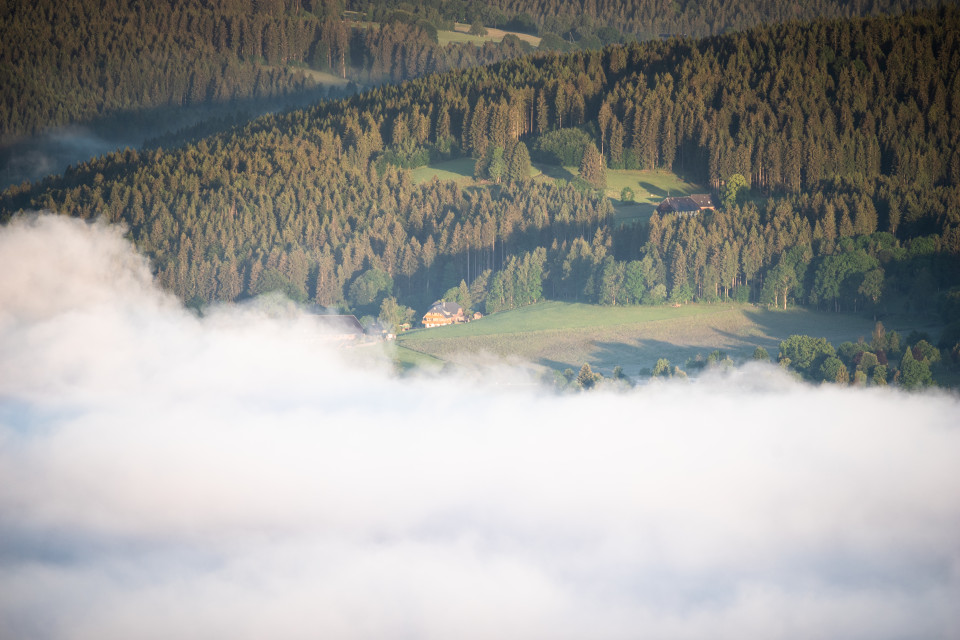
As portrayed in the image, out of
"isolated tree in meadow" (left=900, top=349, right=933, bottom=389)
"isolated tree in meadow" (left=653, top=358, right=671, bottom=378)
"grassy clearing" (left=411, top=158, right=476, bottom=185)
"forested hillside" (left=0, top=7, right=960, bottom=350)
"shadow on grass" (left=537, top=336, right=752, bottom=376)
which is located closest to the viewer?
"isolated tree in meadow" (left=900, top=349, right=933, bottom=389)

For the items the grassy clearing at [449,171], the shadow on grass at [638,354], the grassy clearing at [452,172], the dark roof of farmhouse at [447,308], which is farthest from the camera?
the grassy clearing at [449,171]

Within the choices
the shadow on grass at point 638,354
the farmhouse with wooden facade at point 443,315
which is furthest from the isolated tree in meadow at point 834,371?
the farmhouse with wooden facade at point 443,315

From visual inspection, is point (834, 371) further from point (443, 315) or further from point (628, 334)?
point (443, 315)

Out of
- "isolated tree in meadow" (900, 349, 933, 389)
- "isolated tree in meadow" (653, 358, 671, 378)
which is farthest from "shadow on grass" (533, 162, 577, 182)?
"isolated tree in meadow" (900, 349, 933, 389)

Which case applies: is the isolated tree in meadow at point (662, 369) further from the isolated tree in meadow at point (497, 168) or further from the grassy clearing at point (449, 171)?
the grassy clearing at point (449, 171)

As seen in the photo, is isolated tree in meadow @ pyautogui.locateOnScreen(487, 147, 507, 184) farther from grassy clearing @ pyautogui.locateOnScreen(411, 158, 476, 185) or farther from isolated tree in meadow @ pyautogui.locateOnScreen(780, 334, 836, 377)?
isolated tree in meadow @ pyautogui.locateOnScreen(780, 334, 836, 377)

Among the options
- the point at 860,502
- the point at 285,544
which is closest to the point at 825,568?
the point at 860,502
